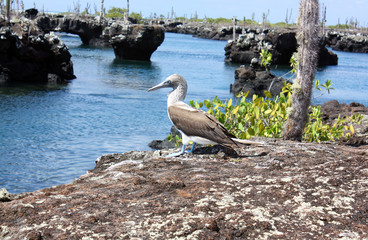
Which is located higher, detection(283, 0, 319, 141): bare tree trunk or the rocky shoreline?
detection(283, 0, 319, 141): bare tree trunk

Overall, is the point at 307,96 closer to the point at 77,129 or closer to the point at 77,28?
the point at 77,129

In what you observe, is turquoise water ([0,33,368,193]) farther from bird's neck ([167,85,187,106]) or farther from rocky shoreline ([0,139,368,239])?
rocky shoreline ([0,139,368,239])

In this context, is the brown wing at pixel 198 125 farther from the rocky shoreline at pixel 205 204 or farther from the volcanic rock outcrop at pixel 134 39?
the volcanic rock outcrop at pixel 134 39

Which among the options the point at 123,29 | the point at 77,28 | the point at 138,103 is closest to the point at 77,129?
the point at 138,103

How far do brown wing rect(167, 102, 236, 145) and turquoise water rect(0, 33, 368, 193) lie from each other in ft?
22.6

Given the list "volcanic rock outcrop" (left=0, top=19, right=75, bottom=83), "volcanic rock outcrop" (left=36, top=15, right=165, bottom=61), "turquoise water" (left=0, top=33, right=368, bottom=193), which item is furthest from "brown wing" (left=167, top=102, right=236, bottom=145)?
"volcanic rock outcrop" (left=36, top=15, right=165, bottom=61)

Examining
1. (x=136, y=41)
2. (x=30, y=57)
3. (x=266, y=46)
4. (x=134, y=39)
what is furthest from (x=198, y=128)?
(x=266, y=46)

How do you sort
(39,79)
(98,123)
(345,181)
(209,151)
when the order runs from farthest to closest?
(39,79)
(98,123)
(209,151)
(345,181)

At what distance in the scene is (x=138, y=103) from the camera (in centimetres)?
2677

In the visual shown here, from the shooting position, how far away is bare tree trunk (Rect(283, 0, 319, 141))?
7.43 m

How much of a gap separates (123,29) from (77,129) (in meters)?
39.2

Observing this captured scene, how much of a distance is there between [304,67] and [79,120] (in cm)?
1500

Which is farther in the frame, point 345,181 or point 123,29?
point 123,29

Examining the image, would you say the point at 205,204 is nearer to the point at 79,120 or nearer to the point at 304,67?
the point at 304,67
